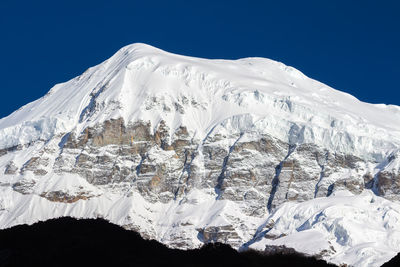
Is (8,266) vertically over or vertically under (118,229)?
under

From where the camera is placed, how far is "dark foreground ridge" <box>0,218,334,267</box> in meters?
51.5

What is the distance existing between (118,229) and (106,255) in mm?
8581

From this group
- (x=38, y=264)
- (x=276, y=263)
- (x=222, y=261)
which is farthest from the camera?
(x=276, y=263)

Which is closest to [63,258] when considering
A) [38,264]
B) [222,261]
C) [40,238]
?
[38,264]

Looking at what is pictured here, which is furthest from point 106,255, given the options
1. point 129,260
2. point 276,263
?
point 276,263

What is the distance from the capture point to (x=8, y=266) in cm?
5100

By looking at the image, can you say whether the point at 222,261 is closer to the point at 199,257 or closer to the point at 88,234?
the point at 199,257

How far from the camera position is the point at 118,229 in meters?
60.5

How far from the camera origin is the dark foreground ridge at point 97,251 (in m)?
51.5

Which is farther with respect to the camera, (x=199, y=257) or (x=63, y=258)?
(x=199, y=257)

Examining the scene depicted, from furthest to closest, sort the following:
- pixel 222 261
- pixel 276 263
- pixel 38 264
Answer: pixel 276 263 → pixel 222 261 → pixel 38 264

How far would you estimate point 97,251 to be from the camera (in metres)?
52.4

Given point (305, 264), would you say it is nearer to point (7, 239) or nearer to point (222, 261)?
point (222, 261)

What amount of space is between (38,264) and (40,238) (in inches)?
245
